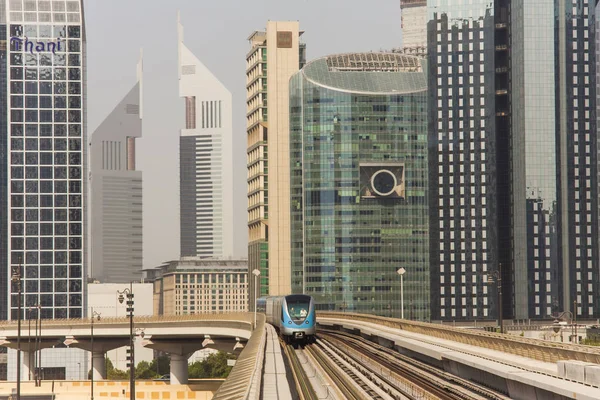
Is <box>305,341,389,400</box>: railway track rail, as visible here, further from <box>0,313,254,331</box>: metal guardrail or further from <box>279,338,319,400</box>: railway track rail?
<box>0,313,254,331</box>: metal guardrail

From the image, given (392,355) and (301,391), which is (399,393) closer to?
(301,391)

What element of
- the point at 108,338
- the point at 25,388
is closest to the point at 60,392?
the point at 25,388

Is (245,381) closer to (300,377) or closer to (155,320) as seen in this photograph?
(300,377)

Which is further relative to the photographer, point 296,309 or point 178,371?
point 178,371

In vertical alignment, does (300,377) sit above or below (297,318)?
below

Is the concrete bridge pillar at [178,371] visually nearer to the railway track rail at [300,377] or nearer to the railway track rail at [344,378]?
the railway track rail at [300,377]

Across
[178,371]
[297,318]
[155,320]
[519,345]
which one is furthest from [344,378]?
[155,320]
